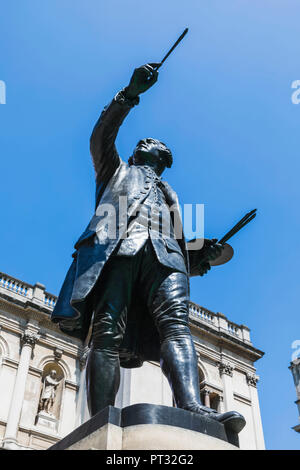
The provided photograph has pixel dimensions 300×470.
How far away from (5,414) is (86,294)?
15886 mm

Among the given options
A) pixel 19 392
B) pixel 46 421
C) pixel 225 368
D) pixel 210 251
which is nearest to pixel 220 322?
pixel 225 368

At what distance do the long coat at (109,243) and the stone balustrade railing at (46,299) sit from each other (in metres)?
16.9

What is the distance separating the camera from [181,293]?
3.19m

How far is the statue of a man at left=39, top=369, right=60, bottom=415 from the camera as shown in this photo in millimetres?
18125

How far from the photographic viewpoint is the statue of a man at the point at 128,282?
2916 mm

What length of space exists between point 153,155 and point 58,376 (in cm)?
1662

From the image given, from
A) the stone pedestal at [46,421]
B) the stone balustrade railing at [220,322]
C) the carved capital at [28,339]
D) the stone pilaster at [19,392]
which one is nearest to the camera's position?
the stone pilaster at [19,392]

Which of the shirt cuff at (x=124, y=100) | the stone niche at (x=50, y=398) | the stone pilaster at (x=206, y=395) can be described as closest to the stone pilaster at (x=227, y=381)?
the stone pilaster at (x=206, y=395)

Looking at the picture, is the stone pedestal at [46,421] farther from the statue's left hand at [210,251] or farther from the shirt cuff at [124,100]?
the shirt cuff at [124,100]

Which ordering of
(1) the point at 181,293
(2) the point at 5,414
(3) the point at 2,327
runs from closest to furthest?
(1) the point at 181,293
(2) the point at 5,414
(3) the point at 2,327

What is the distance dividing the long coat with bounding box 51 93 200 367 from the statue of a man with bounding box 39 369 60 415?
52.0 feet

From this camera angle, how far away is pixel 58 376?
1930cm
